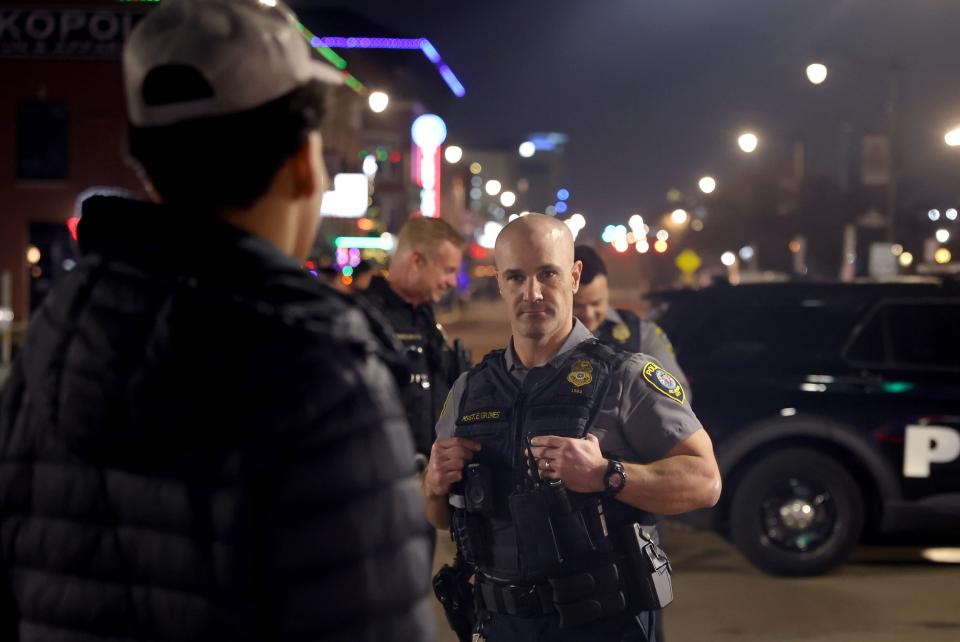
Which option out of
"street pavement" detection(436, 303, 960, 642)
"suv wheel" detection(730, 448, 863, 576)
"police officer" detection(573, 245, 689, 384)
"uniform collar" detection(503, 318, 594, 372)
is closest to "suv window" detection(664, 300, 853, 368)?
"suv wheel" detection(730, 448, 863, 576)

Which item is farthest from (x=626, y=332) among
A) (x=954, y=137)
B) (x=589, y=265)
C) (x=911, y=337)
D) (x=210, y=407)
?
(x=954, y=137)

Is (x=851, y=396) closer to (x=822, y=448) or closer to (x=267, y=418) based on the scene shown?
(x=822, y=448)

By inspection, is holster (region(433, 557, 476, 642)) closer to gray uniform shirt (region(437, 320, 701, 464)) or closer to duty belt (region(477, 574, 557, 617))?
duty belt (region(477, 574, 557, 617))

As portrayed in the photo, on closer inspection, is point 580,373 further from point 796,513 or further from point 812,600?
Answer: point 796,513

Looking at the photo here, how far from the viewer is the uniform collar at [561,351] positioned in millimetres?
3643

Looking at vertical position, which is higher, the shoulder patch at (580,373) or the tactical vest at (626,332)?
the tactical vest at (626,332)

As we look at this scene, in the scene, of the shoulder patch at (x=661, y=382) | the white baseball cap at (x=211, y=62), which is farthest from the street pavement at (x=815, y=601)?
the white baseball cap at (x=211, y=62)

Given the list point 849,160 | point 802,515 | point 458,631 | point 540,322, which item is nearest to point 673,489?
point 540,322

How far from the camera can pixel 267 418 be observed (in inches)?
60.7

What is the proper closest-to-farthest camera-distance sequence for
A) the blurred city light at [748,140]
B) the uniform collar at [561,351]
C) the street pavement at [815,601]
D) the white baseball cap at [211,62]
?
the white baseball cap at [211,62] → the uniform collar at [561,351] → the street pavement at [815,601] → the blurred city light at [748,140]

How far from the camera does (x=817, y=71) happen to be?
2630cm

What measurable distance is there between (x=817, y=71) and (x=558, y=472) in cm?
2466

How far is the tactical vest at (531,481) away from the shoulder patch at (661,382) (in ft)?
0.27

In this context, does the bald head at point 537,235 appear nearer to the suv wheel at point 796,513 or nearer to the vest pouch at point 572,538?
the vest pouch at point 572,538
